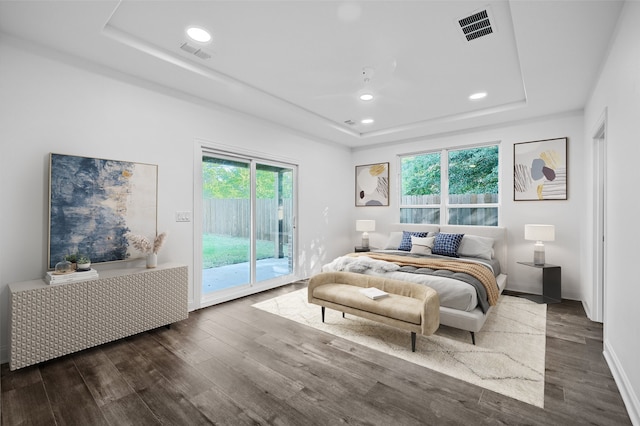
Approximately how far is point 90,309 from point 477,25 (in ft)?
13.2

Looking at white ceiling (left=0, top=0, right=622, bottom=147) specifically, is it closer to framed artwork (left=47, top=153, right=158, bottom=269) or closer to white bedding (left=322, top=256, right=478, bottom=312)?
framed artwork (left=47, top=153, right=158, bottom=269)

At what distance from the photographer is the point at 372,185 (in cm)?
625

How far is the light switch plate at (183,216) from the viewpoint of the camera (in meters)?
3.56

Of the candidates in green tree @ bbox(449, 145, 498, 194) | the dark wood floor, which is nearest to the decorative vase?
the dark wood floor

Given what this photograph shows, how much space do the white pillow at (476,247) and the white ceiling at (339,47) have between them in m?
1.92

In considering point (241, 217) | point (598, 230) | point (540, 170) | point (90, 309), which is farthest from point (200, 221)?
point (540, 170)

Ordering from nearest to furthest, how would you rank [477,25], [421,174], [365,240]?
[477,25] → [421,174] → [365,240]

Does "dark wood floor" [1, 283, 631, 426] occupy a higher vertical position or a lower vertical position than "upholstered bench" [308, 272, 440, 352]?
lower

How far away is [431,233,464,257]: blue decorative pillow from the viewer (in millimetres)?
4474

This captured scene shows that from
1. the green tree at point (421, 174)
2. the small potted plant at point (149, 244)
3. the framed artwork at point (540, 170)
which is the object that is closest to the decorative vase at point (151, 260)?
the small potted plant at point (149, 244)

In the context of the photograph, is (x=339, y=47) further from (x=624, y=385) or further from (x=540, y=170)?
(x=540, y=170)

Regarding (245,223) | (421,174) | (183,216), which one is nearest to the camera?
(183,216)

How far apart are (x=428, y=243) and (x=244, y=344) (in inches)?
127

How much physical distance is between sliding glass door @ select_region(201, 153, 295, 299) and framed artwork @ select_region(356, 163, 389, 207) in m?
1.84
